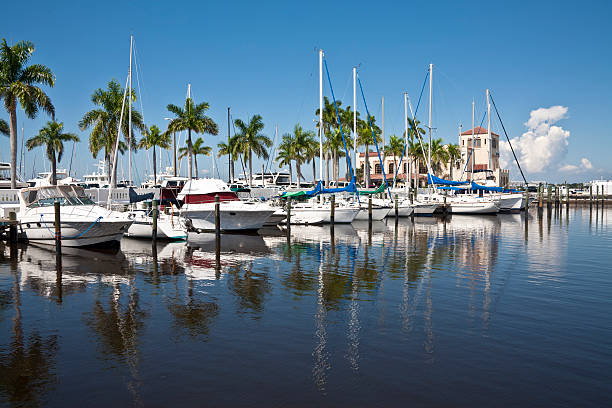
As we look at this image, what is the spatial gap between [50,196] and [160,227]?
568cm

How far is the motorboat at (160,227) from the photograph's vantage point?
88.5ft

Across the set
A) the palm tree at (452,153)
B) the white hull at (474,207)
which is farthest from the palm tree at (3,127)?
the palm tree at (452,153)

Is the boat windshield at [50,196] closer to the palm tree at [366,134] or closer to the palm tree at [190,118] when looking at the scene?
the palm tree at [190,118]

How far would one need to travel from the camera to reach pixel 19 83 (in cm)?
3794

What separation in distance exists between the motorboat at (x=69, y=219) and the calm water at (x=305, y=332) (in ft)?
6.84

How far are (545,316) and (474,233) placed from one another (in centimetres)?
2180

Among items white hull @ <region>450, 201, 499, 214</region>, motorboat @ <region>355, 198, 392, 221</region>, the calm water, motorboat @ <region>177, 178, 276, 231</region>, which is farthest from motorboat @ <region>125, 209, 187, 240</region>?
white hull @ <region>450, 201, 499, 214</region>

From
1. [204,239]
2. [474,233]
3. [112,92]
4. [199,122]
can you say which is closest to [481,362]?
[204,239]

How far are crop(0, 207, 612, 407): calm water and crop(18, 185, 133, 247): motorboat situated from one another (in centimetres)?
209

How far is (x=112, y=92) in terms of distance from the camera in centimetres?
4684

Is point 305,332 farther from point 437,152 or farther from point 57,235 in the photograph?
point 437,152

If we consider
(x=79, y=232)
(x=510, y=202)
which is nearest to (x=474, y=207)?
(x=510, y=202)

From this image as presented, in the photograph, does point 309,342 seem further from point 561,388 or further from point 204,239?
point 204,239

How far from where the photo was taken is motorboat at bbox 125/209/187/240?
88.5ft
